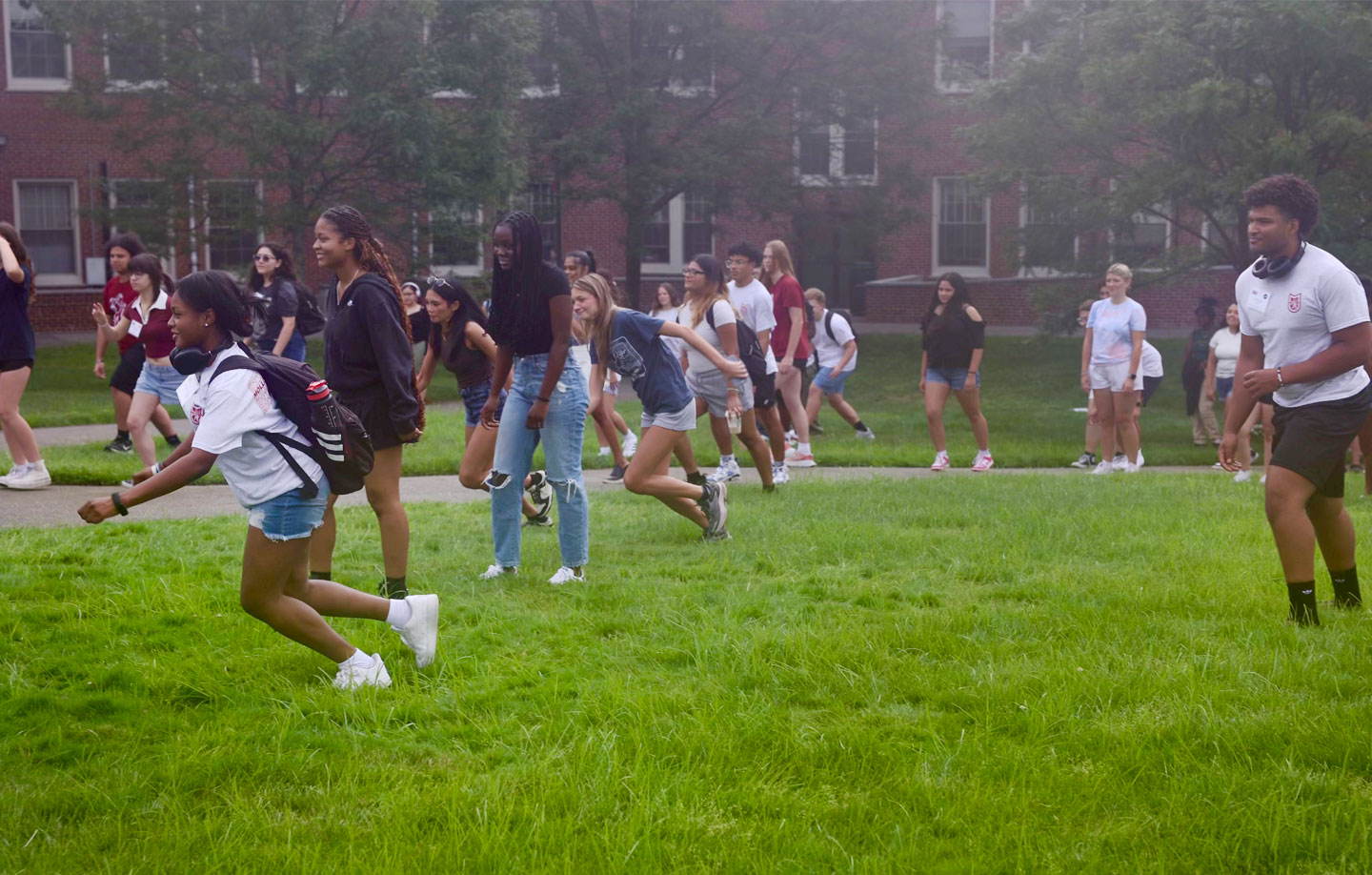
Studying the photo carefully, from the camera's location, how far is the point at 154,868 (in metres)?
3.62

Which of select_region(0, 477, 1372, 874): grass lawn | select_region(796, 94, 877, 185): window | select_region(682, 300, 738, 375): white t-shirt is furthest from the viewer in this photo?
select_region(796, 94, 877, 185): window

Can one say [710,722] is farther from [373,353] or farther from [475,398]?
[475,398]

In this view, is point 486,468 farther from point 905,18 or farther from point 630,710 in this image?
point 905,18

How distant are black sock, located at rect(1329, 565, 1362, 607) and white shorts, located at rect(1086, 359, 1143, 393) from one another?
21.2 feet

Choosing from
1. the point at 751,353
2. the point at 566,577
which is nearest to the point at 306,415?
the point at 566,577

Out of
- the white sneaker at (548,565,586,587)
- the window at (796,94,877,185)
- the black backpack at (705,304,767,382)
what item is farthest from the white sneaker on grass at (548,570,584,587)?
the window at (796,94,877,185)

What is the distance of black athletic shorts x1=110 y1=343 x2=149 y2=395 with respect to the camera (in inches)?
459

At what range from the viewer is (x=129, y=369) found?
11.7 metres

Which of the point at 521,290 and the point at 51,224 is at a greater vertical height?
the point at 51,224

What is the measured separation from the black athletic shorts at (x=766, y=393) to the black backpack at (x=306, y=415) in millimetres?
6782

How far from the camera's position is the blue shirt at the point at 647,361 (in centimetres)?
783

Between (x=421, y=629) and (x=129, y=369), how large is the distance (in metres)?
7.40

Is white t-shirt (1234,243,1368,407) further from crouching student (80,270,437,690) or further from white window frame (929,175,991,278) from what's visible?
white window frame (929,175,991,278)

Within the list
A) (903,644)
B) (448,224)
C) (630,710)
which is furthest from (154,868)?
(448,224)
